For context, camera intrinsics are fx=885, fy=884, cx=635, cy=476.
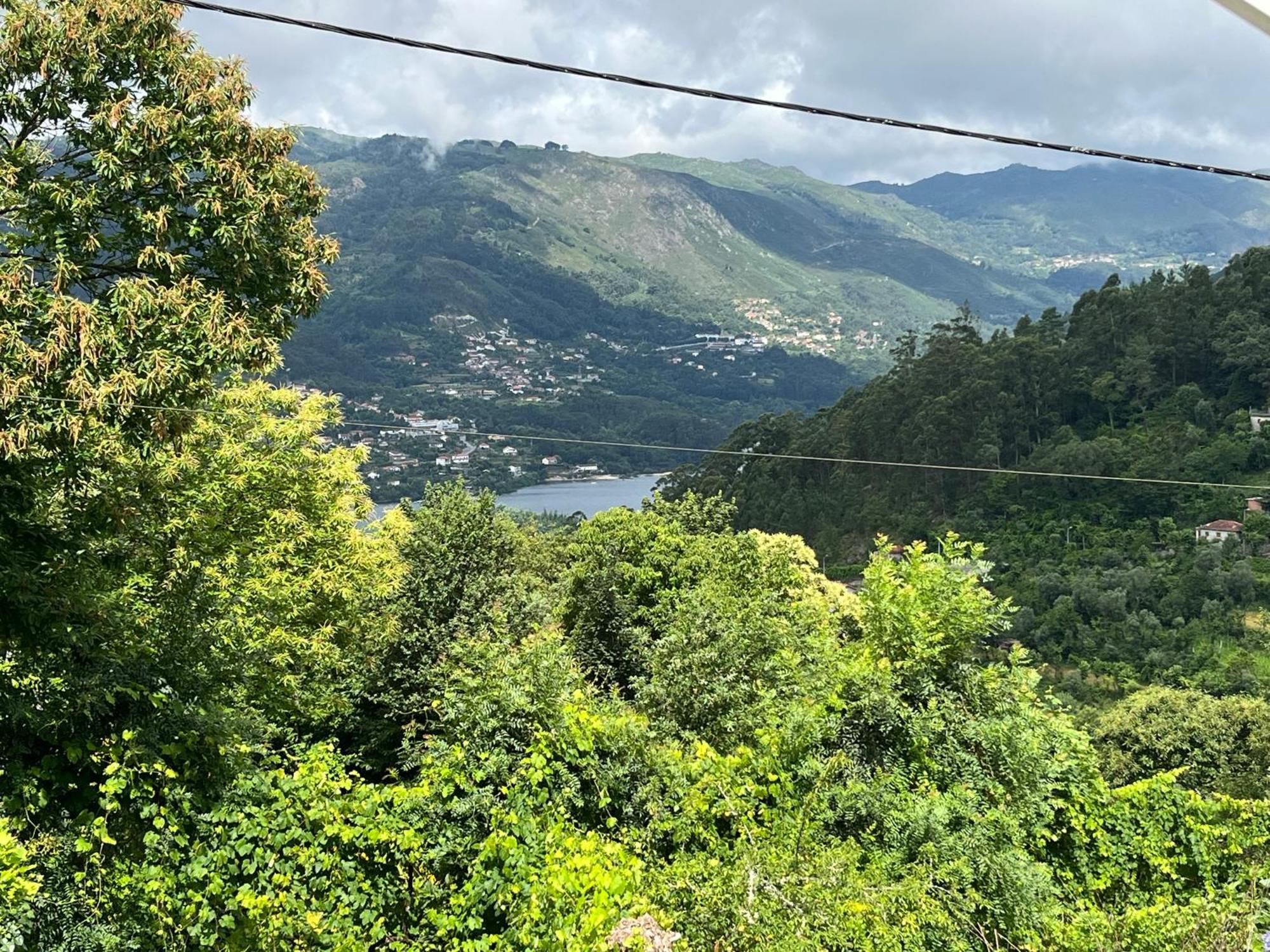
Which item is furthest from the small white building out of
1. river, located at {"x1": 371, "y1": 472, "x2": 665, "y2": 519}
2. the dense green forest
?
the dense green forest

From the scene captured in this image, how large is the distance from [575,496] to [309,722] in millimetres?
94329

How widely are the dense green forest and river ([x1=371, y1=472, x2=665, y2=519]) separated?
247ft

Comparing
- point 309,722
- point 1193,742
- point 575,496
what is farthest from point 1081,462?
point 309,722

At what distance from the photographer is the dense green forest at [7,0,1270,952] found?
598cm

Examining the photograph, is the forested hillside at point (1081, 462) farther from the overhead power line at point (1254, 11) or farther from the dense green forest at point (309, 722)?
the overhead power line at point (1254, 11)

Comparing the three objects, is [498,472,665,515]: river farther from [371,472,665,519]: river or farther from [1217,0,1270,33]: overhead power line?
[1217,0,1270,33]: overhead power line

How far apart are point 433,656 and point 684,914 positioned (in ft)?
31.6

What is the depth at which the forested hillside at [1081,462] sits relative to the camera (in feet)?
162

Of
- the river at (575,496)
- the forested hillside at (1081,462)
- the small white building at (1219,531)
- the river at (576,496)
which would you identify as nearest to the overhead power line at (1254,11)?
the forested hillside at (1081,462)

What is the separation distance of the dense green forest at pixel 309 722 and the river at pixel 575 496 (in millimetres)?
75335

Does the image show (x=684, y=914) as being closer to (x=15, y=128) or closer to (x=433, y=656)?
(x=15, y=128)

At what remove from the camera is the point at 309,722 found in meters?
14.9

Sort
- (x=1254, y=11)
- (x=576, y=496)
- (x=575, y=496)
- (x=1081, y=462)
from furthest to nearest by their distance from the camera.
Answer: (x=576, y=496)
(x=575, y=496)
(x=1081, y=462)
(x=1254, y=11)

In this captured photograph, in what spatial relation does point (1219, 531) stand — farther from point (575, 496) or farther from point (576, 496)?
point (576, 496)
